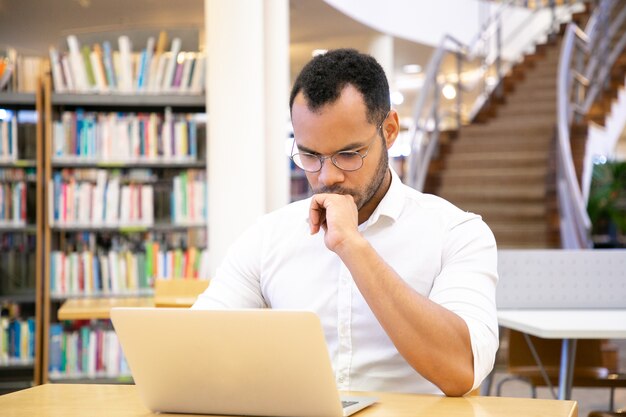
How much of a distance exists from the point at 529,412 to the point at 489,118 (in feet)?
26.4

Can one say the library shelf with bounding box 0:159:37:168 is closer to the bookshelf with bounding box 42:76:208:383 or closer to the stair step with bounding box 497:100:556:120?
the bookshelf with bounding box 42:76:208:383

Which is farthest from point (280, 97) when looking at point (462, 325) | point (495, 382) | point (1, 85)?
point (462, 325)

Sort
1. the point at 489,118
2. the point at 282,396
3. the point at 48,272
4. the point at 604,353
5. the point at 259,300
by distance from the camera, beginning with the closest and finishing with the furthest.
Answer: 1. the point at 282,396
2. the point at 259,300
3. the point at 604,353
4. the point at 48,272
5. the point at 489,118

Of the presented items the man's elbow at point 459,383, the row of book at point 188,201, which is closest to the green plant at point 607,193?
the row of book at point 188,201

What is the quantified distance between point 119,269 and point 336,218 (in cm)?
375

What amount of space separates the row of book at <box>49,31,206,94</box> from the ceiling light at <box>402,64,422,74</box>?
7522 mm

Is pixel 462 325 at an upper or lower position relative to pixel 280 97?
lower

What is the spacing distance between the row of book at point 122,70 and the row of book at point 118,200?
1.63ft

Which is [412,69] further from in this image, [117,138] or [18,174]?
[18,174]

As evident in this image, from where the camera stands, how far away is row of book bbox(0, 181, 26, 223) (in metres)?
5.14

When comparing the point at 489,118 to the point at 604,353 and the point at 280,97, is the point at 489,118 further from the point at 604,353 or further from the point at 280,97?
the point at 604,353

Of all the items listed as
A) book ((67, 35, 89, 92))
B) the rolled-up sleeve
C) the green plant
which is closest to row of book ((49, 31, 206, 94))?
book ((67, 35, 89, 92))

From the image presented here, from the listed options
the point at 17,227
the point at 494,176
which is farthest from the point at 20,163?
the point at 494,176

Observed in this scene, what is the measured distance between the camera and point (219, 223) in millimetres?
5305
